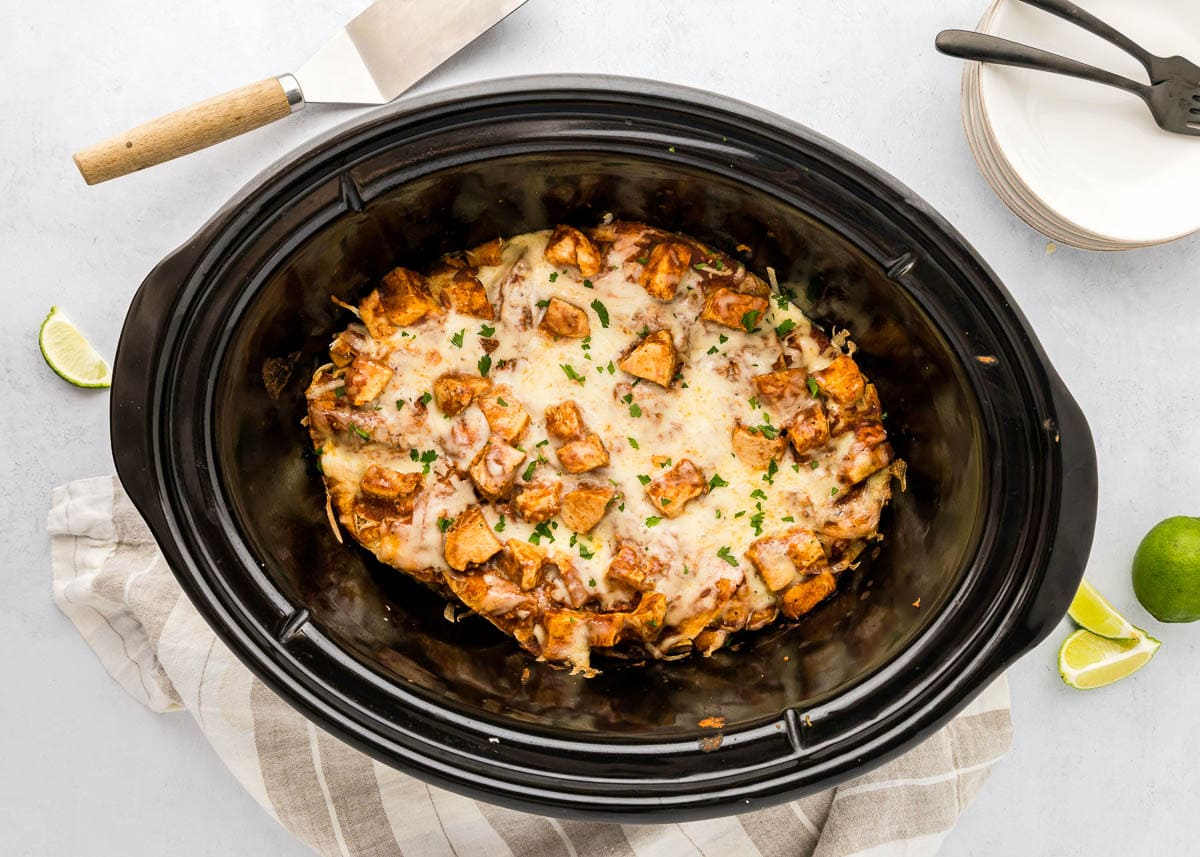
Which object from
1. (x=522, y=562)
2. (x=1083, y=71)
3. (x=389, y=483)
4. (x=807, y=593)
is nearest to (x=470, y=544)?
(x=522, y=562)

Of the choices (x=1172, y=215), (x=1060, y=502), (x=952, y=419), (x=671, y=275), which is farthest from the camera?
(x=1172, y=215)

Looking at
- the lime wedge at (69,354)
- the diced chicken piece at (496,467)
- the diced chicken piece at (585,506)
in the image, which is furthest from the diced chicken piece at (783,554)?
the lime wedge at (69,354)

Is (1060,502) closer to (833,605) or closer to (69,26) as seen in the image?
(833,605)

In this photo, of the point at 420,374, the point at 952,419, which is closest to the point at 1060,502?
the point at 952,419

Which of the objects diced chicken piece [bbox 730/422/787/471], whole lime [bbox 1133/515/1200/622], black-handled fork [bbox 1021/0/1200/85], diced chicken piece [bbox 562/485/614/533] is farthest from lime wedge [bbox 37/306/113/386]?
whole lime [bbox 1133/515/1200/622]

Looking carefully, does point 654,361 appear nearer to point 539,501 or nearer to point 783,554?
point 539,501

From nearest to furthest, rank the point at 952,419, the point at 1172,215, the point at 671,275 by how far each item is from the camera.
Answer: the point at 952,419, the point at 671,275, the point at 1172,215

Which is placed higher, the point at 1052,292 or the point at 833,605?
the point at 1052,292
